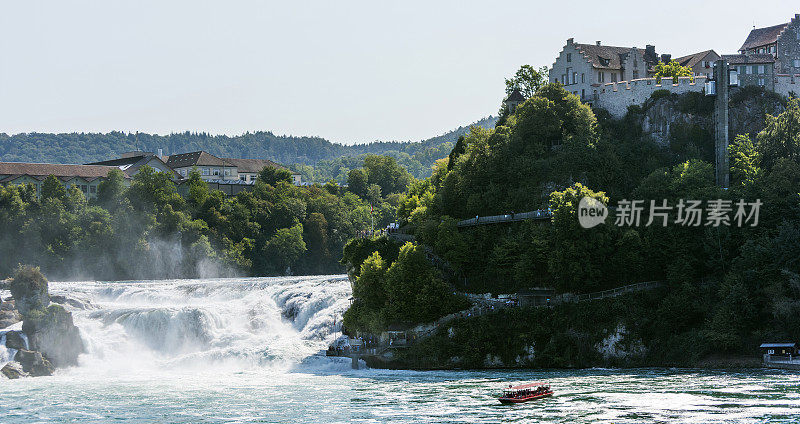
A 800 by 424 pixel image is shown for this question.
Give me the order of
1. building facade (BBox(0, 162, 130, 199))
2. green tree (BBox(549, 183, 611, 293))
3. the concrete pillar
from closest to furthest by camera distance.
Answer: green tree (BBox(549, 183, 611, 293)) → the concrete pillar → building facade (BBox(0, 162, 130, 199))

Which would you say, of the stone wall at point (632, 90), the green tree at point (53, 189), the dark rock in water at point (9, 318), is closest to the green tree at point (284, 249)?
the green tree at point (53, 189)

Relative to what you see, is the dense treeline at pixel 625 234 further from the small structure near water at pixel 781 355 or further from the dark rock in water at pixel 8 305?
the dark rock in water at pixel 8 305

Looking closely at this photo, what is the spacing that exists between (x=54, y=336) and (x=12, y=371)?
5.98m

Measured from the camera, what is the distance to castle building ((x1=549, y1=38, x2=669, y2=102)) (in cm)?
10000

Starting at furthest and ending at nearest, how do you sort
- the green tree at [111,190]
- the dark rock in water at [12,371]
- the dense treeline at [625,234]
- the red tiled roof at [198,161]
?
the red tiled roof at [198,161], the green tree at [111,190], the dark rock in water at [12,371], the dense treeline at [625,234]

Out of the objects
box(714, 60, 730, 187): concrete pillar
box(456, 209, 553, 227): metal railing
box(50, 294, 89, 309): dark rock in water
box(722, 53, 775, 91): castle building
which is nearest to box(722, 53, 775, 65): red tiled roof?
box(722, 53, 775, 91): castle building

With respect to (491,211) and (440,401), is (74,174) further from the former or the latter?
(440,401)

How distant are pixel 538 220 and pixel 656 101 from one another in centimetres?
1915

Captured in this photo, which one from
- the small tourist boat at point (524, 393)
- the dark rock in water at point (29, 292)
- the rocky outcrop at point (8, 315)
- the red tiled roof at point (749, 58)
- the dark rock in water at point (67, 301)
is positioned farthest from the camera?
the red tiled roof at point (749, 58)

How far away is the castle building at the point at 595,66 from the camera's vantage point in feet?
328

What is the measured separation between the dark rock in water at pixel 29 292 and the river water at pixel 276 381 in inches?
167

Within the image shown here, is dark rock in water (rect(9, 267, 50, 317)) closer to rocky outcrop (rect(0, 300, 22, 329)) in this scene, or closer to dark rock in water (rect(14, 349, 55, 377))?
rocky outcrop (rect(0, 300, 22, 329))

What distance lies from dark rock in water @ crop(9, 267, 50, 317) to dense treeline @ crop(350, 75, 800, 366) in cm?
3339

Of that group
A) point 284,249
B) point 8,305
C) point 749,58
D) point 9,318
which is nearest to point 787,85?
point 749,58
